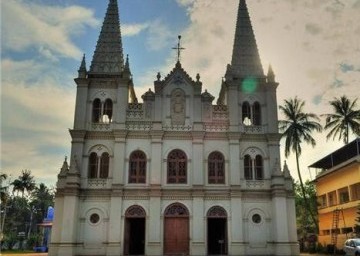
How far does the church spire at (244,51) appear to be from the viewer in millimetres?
33688

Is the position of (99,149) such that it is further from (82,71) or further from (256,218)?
(256,218)

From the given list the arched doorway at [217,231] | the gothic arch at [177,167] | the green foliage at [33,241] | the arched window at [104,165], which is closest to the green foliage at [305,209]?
the arched doorway at [217,231]

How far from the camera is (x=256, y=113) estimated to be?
32531 mm

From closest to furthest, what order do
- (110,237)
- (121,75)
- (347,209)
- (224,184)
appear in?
(110,237) < (224,184) < (121,75) < (347,209)

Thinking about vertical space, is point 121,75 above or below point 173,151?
above

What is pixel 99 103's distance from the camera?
31953 mm

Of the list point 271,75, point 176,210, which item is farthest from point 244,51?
point 176,210

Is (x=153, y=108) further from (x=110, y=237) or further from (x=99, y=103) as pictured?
(x=110, y=237)

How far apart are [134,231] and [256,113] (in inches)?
546

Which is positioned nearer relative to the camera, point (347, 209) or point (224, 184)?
point (224, 184)

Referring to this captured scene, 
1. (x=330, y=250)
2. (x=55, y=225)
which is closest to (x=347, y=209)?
(x=330, y=250)

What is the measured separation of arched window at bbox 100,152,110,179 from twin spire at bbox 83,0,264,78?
22.8 ft

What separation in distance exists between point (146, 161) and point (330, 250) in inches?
700

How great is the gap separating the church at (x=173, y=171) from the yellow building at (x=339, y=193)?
33.9 feet
